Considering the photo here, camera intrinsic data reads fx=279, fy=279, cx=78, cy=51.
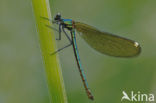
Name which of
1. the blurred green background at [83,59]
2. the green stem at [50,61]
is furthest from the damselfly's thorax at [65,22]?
the green stem at [50,61]

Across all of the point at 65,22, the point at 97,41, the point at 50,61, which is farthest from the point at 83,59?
the point at 50,61

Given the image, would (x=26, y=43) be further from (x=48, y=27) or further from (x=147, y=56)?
(x=48, y=27)

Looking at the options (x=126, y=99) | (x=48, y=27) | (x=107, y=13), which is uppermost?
(x=107, y=13)

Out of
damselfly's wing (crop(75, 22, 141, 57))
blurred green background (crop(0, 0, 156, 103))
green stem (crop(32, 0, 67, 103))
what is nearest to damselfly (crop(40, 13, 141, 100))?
damselfly's wing (crop(75, 22, 141, 57))

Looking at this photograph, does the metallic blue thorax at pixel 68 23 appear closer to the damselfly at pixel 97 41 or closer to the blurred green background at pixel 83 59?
the damselfly at pixel 97 41

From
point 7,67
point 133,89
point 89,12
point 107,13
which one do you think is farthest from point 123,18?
point 7,67

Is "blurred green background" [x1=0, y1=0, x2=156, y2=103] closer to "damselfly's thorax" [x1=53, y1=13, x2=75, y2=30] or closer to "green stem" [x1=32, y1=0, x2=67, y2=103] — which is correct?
"damselfly's thorax" [x1=53, y1=13, x2=75, y2=30]
